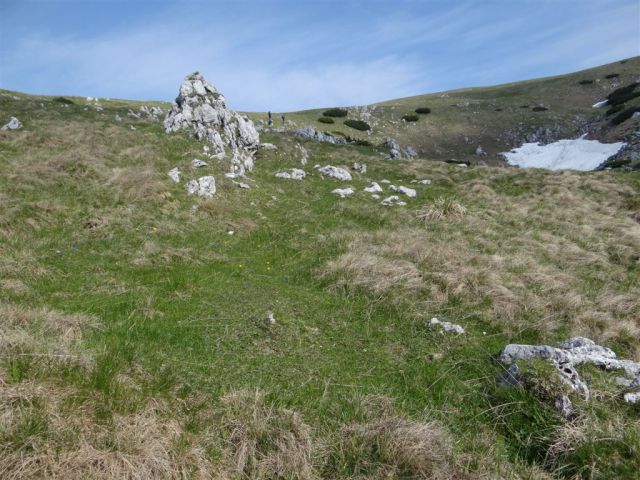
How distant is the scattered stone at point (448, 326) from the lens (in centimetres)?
945

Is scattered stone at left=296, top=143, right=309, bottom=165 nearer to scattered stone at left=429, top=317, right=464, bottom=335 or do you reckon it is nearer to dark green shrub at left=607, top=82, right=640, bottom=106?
scattered stone at left=429, top=317, right=464, bottom=335

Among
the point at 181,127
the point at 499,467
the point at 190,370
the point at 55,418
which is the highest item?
the point at 181,127

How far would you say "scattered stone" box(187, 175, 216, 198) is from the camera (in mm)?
17109

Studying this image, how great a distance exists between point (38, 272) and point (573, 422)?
12.2 m

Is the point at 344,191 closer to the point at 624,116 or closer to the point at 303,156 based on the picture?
the point at 303,156

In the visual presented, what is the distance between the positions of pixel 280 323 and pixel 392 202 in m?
13.9

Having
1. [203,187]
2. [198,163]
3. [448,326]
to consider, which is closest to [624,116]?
[198,163]

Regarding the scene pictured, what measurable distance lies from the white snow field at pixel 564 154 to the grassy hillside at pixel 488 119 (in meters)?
1.92

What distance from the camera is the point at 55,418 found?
4.84 meters

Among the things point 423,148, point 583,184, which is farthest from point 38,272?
point 423,148

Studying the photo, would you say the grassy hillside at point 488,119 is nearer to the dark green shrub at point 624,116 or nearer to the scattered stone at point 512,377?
the dark green shrub at point 624,116

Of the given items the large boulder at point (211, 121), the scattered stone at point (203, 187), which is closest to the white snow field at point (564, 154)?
the large boulder at point (211, 121)

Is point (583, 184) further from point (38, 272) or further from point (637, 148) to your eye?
point (38, 272)

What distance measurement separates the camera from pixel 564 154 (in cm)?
5131
